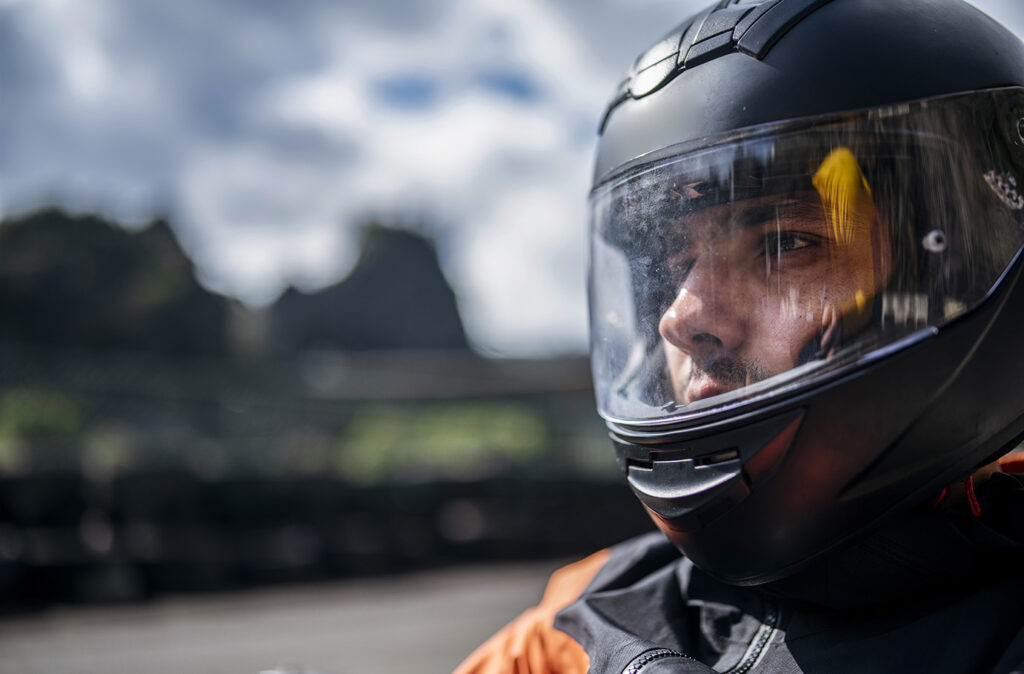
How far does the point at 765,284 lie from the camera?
120 centimetres

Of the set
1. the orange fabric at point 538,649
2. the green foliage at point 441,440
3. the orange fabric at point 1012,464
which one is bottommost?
the green foliage at point 441,440

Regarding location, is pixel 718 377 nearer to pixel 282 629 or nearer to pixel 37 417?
pixel 282 629

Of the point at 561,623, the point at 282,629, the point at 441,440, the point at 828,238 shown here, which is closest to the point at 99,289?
the point at 441,440

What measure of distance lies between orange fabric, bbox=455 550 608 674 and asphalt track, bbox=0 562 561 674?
3.23m

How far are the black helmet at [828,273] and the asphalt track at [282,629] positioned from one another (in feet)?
11.8

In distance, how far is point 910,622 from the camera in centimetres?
108

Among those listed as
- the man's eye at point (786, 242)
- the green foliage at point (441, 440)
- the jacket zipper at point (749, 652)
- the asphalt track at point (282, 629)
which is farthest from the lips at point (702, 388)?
the green foliage at point (441, 440)

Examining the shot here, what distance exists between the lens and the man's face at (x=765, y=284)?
1.15 meters

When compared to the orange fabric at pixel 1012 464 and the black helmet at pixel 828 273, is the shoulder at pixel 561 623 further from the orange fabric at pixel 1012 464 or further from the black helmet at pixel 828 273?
the orange fabric at pixel 1012 464

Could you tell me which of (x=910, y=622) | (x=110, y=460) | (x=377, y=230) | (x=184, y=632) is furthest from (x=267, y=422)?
(x=377, y=230)

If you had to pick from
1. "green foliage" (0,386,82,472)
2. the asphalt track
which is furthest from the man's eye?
"green foliage" (0,386,82,472)

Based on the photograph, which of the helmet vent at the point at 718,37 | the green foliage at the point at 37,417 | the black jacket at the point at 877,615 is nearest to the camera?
the black jacket at the point at 877,615

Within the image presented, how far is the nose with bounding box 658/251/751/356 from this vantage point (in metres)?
1.22

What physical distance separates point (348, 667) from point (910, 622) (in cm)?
431
